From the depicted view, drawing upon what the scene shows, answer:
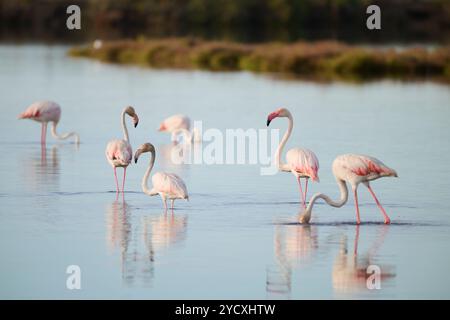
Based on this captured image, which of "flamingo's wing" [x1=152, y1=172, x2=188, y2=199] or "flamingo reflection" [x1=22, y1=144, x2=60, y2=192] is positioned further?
"flamingo reflection" [x1=22, y1=144, x2=60, y2=192]

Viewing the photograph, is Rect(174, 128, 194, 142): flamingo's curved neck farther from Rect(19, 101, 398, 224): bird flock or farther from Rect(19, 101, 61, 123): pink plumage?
Rect(19, 101, 398, 224): bird flock

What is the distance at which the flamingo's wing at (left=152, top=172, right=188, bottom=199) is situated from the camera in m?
13.1

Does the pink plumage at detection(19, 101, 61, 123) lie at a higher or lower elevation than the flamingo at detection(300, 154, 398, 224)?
higher

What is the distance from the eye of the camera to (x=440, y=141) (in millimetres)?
20516

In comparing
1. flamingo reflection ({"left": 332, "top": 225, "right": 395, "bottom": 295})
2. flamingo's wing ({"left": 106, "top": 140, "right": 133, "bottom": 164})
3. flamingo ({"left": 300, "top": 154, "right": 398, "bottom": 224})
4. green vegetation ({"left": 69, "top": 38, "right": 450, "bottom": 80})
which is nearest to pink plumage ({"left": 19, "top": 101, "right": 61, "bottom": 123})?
flamingo's wing ({"left": 106, "top": 140, "right": 133, "bottom": 164})

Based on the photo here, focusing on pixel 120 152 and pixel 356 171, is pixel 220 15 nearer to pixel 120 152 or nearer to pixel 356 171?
pixel 120 152

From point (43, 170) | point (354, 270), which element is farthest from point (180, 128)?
point (354, 270)

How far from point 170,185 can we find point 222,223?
2.58 feet

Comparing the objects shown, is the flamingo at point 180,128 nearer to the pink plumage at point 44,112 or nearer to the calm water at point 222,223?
the calm water at point 222,223

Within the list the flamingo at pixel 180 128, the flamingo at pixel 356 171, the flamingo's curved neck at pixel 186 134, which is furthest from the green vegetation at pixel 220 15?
the flamingo at pixel 356 171

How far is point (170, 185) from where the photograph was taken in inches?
519

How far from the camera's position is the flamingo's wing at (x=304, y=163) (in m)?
13.8

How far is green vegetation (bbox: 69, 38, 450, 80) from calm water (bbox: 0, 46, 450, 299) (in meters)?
13.0

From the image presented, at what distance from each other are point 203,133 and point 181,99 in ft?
24.9
